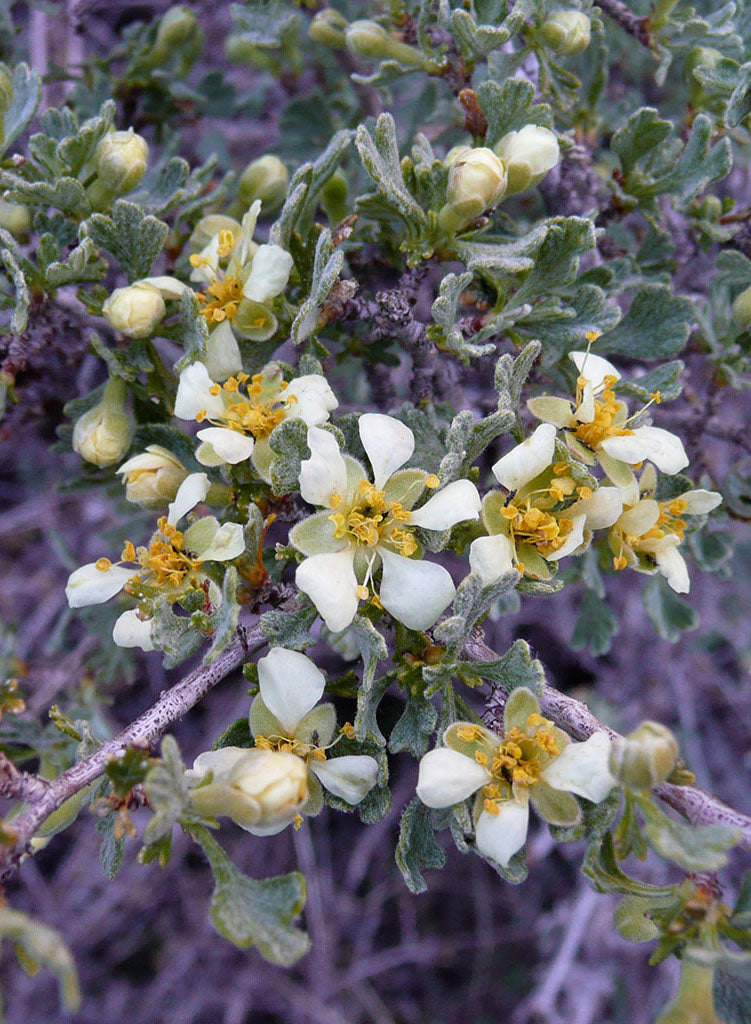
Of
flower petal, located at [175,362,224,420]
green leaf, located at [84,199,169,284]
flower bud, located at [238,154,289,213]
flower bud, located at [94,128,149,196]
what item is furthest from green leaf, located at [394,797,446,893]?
flower bud, located at [238,154,289,213]

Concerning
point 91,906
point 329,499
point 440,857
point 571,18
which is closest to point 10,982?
point 91,906

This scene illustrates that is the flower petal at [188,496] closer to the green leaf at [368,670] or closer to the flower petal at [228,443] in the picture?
the flower petal at [228,443]

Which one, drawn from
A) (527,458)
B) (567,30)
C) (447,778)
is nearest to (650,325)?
(567,30)

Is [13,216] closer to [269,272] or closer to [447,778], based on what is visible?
[269,272]

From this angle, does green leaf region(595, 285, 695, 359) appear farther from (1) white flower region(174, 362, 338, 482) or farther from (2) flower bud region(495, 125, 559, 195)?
(1) white flower region(174, 362, 338, 482)

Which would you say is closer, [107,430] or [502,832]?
[502,832]

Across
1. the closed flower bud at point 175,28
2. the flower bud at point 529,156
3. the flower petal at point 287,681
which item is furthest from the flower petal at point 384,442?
the closed flower bud at point 175,28

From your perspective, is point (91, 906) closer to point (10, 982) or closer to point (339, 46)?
point (10, 982)
